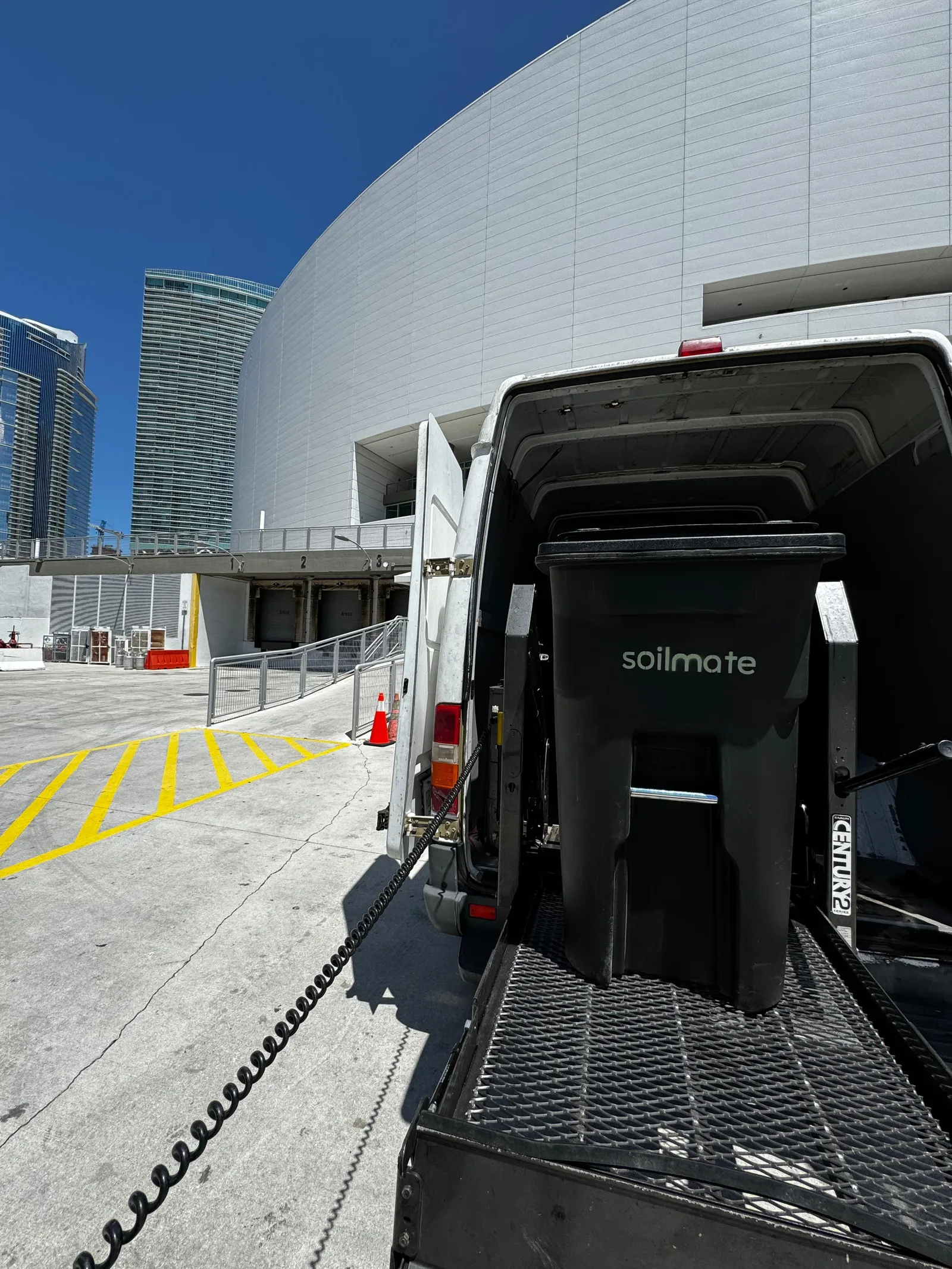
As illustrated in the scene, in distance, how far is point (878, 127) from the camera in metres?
19.3

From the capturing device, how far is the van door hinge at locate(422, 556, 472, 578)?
258cm

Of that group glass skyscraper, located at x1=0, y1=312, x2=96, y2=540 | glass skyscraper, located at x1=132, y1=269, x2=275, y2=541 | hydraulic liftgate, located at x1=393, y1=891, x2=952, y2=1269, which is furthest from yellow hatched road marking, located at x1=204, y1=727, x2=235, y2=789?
glass skyscraper, located at x1=0, y1=312, x2=96, y2=540

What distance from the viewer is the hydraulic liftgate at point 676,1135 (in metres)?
0.92

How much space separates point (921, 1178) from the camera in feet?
3.54

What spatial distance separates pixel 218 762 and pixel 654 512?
666 centimetres

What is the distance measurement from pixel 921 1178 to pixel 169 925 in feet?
11.9

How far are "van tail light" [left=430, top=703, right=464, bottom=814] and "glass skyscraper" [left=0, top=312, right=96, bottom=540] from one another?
99.5m

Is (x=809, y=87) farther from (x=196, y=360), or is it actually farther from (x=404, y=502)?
(x=196, y=360)

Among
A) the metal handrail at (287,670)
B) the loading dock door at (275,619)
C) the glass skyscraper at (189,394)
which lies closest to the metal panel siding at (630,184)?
the metal handrail at (287,670)

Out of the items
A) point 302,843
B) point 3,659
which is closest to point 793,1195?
point 302,843

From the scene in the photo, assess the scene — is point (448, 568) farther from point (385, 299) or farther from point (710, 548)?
point (385, 299)

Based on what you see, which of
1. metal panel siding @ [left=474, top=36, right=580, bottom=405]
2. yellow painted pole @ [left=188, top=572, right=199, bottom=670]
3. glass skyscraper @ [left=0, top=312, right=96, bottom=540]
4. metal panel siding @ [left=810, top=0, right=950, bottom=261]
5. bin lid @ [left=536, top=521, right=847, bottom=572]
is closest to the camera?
bin lid @ [left=536, top=521, right=847, bottom=572]

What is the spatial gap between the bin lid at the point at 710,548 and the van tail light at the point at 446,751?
107cm

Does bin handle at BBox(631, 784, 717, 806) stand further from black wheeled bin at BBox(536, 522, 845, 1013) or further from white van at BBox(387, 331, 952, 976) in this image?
white van at BBox(387, 331, 952, 976)
